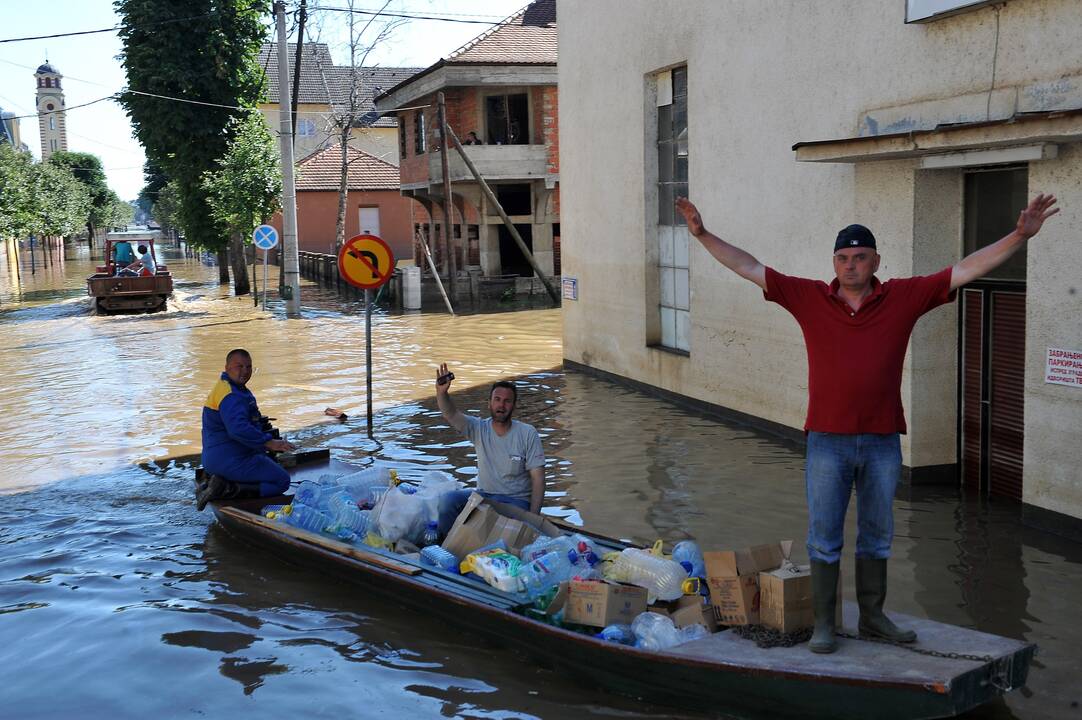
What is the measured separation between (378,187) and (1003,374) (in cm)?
4903

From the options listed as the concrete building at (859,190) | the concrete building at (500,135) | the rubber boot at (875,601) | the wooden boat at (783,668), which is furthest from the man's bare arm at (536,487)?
the concrete building at (500,135)

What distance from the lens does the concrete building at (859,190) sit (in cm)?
860

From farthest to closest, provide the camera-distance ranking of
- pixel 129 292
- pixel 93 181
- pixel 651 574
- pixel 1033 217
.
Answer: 1. pixel 93 181
2. pixel 129 292
3. pixel 651 574
4. pixel 1033 217

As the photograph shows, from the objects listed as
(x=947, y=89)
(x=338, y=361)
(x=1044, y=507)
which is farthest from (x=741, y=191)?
(x=338, y=361)

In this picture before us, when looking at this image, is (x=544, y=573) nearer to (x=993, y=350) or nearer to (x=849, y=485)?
(x=849, y=485)

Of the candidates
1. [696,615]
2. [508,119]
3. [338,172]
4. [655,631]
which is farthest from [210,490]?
[338,172]

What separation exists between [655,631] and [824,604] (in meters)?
0.99

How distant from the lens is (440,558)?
740cm

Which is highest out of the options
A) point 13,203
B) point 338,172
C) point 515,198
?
point 338,172

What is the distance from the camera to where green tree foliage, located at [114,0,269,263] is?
114 feet

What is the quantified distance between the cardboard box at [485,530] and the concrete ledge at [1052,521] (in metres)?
4.12

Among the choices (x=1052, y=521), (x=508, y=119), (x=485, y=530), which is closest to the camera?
(x=485, y=530)

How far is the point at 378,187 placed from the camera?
2219 inches

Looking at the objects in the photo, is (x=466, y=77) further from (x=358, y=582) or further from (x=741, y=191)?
(x=358, y=582)
